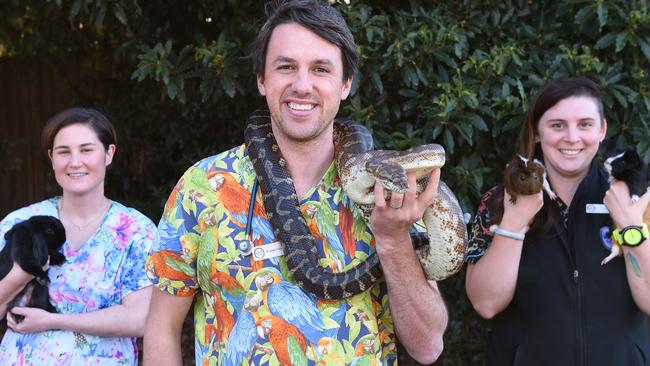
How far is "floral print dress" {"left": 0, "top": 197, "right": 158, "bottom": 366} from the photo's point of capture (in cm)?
389

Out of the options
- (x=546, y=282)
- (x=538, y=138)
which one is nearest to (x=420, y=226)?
(x=546, y=282)

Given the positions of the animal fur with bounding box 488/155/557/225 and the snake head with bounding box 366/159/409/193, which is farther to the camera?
the animal fur with bounding box 488/155/557/225

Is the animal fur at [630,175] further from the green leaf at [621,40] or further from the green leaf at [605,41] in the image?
the green leaf at [605,41]

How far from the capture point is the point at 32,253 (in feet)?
12.6

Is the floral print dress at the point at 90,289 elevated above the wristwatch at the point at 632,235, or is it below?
below

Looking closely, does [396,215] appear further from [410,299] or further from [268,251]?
[268,251]

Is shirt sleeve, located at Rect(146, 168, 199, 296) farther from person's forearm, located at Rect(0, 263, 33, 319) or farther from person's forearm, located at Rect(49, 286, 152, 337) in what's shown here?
person's forearm, located at Rect(0, 263, 33, 319)

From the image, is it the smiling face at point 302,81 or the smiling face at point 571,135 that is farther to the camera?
the smiling face at point 571,135

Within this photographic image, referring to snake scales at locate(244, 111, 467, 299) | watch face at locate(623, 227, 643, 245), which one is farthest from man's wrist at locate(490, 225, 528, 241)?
snake scales at locate(244, 111, 467, 299)

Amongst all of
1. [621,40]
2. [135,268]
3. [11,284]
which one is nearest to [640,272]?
[621,40]

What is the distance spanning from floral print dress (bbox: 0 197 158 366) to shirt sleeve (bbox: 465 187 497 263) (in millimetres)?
1820

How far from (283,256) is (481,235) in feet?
5.61

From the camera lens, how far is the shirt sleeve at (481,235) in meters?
4.09

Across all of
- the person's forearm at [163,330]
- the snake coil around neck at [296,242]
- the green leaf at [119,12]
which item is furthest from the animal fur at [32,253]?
the green leaf at [119,12]
